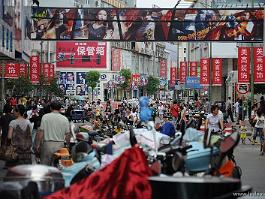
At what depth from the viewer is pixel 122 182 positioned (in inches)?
275

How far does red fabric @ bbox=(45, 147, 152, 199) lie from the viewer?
22.7 ft

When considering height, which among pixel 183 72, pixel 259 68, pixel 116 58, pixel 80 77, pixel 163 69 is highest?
pixel 116 58

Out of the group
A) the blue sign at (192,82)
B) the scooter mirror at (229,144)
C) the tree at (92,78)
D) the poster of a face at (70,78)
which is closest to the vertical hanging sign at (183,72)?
the blue sign at (192,82)

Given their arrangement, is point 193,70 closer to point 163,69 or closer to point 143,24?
point 143,24

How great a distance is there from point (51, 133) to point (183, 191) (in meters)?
7.32

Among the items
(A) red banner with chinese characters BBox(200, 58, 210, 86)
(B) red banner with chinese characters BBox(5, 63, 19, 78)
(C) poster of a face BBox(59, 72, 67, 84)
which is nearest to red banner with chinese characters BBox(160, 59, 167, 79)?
(C) poster of a face BBox(59, 72, 67, 84)

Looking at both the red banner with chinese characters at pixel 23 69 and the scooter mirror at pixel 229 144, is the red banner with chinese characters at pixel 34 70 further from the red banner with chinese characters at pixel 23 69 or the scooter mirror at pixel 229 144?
the scooter mirror at pixel 229 144

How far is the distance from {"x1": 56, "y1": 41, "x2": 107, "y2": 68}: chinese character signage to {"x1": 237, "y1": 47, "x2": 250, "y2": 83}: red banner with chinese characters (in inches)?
2333

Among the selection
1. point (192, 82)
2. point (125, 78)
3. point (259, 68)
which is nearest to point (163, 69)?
point (125, 78)

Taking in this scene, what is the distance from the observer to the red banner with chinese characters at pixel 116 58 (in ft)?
382

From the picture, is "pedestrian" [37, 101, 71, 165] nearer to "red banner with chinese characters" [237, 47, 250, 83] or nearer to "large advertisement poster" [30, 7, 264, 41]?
"large advertisement poster" [30, 7, 264, 41]

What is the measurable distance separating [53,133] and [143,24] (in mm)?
20539

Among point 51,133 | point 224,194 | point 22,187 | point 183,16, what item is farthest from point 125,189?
point 183,16

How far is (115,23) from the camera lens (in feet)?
112
